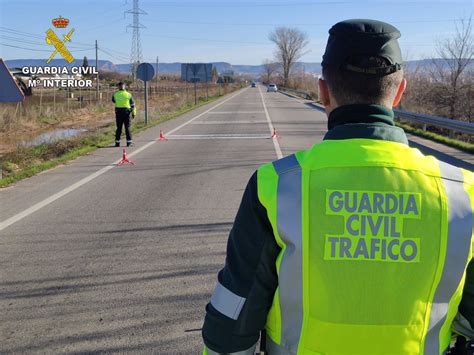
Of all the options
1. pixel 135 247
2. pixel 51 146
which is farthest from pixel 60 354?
pixel 51 146

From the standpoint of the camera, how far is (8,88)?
417 inches

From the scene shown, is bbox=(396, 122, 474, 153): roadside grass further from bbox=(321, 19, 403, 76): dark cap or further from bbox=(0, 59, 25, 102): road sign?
bbox=(321, 19, 403, 76): dark cap

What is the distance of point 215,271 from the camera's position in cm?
508

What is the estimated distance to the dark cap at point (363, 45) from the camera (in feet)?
5.12

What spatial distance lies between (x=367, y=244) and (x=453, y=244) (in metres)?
0.24

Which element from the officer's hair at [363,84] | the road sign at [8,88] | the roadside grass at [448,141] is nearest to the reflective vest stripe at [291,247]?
the officer's hair at [363,84]

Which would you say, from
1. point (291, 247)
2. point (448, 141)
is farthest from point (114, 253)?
point (448, 141)

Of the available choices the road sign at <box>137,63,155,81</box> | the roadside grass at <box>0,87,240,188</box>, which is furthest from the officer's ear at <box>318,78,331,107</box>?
the road sign at <box>137,63,155,81</box>

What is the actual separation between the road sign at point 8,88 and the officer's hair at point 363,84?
32.9 feet

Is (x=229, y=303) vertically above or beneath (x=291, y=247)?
beneath

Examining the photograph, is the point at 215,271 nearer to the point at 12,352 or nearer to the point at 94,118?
the point at 12,352

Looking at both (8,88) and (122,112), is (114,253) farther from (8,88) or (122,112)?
(122,112)

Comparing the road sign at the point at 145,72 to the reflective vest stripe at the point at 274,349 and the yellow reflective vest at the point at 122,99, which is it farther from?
the reflective vest stripe at the point at 274,349

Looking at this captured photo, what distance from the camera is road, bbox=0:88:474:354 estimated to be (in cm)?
388
